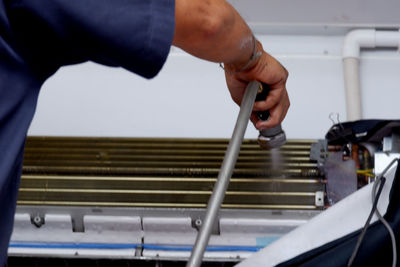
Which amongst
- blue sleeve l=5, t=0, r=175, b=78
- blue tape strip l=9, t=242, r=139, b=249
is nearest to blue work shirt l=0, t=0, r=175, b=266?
blue sleeve l=5, t=0, r=175, b=78

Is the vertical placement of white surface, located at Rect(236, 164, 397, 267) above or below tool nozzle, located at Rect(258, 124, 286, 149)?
below

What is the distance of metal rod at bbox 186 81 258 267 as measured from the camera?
0.84 meters

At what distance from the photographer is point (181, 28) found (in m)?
0.75

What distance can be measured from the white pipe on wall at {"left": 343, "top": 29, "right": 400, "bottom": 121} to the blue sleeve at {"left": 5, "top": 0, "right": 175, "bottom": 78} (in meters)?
1.46

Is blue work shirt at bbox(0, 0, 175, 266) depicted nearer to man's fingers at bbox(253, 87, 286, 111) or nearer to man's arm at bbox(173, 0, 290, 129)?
man's arm at bbox(173, 0, 290, 129)

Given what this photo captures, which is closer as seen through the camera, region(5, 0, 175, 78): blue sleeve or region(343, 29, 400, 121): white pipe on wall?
region(5, 0, 175, 78): blue sleeve

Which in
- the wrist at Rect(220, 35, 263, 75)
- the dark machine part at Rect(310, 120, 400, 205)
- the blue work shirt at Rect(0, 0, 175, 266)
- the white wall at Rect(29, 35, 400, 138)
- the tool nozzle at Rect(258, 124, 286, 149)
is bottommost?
the blue work shirt at Rect(0, 0, 175, 266)

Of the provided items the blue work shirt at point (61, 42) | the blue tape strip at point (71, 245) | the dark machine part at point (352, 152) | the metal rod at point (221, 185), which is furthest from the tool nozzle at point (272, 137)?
the blue tape strip at point (71, 245)

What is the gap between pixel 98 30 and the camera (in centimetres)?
67

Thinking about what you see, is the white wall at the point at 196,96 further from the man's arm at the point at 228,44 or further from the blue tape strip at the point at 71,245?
the man's arm at the point at 228,44

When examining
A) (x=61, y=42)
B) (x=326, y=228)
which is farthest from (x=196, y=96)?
(x=61, y=42)

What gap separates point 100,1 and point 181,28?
131 millimetres

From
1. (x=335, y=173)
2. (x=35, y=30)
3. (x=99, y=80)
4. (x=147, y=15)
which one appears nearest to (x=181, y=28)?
(x=147, y=15)

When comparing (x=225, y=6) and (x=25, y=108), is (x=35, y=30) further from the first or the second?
(x=225, y=6)
